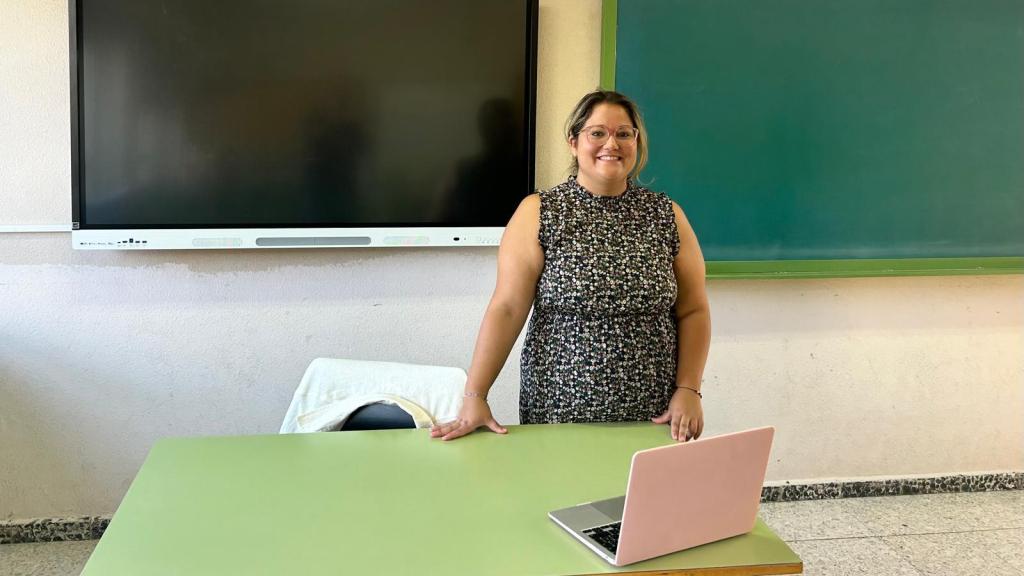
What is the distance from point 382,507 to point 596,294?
0.70 metres

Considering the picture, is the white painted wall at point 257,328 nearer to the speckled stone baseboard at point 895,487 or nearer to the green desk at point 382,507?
the speckled stone baseboard at point 895,487

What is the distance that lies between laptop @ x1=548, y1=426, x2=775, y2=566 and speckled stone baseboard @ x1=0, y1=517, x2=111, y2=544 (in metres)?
2.16

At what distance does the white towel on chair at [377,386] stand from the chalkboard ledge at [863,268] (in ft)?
4.07

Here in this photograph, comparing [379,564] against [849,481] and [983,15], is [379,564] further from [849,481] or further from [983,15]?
[983,15]

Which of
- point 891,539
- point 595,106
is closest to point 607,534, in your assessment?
point 595,106

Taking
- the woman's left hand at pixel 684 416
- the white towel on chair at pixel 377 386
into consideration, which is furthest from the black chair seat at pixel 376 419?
the woman's left hand at pixel 684 416

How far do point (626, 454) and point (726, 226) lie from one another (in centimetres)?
156

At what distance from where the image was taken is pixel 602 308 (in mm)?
1882

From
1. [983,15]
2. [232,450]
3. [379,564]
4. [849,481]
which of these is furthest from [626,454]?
[983,15]

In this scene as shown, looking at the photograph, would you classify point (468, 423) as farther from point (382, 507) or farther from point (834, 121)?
point (834, 121)

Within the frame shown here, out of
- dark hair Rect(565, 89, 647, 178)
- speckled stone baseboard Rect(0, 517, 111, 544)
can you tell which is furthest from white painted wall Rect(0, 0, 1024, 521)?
dark hair Rect(565, 89, 647, 178)

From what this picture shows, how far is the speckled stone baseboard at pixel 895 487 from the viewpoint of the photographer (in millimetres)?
3334

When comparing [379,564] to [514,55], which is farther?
[514,55]

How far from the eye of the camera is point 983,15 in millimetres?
3152
